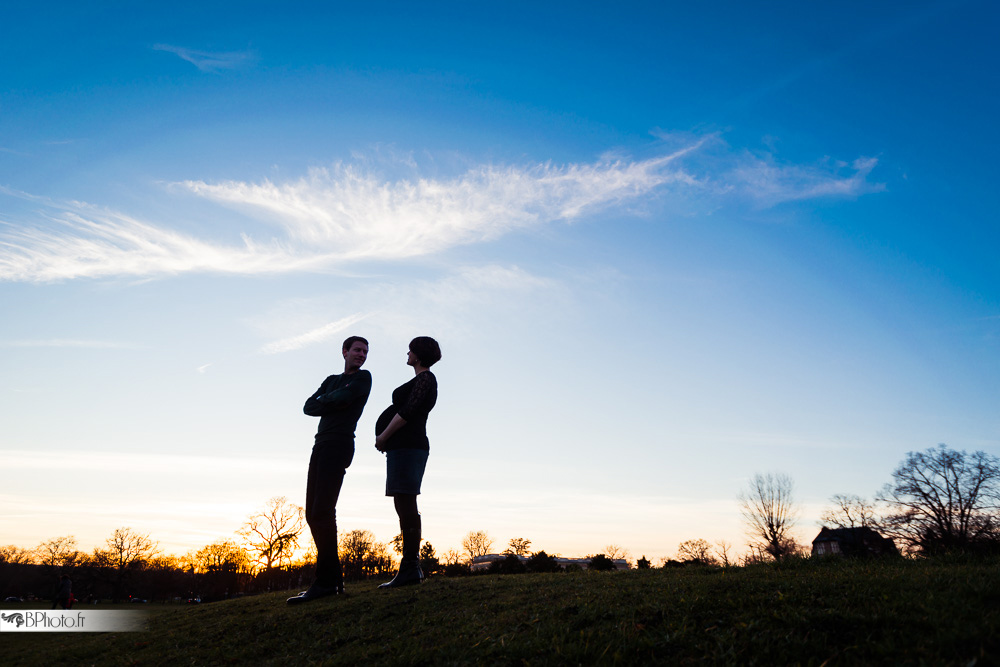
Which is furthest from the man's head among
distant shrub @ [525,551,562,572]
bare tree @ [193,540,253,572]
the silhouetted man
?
bare tree @ [193,540,253,572]

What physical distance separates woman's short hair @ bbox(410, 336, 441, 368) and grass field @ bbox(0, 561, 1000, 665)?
106 inches

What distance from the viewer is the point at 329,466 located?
6.27 meters

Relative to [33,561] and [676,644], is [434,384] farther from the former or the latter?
[33,561]

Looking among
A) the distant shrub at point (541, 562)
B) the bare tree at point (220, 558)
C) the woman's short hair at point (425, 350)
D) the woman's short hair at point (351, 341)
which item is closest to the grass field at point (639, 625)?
the woman's short hair at point (425, 350)

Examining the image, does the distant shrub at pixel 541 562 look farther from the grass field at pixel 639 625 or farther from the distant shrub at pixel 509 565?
the grass field at pixel 639 625

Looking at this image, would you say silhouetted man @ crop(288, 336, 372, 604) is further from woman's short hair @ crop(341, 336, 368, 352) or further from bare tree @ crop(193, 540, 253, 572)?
bare tree @ crop(193, 540, 253, 572)

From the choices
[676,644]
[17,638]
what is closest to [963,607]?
[676,644]

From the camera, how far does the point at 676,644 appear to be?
298 cm

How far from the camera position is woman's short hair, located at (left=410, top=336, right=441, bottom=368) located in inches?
275

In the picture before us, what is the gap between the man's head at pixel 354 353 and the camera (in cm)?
691

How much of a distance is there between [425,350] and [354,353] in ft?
2.99

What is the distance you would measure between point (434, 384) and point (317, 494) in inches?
73.0

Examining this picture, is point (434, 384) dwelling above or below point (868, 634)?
above

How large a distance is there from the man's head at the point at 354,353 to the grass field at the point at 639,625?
2.72 m
